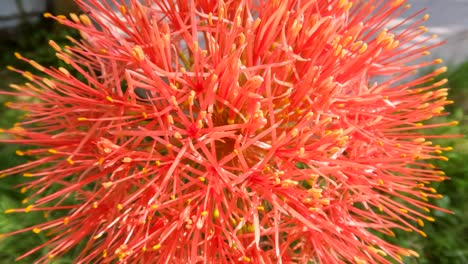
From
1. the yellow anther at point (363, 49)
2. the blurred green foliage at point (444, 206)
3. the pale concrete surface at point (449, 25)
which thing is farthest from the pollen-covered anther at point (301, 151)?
the pale concrete surface at point (449, 25)

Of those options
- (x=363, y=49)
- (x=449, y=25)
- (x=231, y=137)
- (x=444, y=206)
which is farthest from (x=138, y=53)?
(x=449, y=25)

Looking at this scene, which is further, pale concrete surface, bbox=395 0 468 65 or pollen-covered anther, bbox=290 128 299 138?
pale concrete surface, bbox=395 0 468 65

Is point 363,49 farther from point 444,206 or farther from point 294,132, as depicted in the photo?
point 444,206

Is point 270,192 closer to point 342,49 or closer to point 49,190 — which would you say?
point 342,49

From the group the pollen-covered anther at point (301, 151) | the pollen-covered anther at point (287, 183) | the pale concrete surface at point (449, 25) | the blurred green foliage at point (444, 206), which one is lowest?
the blurred green foliage at point (444, 206)

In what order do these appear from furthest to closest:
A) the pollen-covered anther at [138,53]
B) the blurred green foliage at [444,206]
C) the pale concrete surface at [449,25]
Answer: the pale concrete surface at [449,25]
the blurred green foliage at [444,206]
the pollen-covered anther at [138,53]

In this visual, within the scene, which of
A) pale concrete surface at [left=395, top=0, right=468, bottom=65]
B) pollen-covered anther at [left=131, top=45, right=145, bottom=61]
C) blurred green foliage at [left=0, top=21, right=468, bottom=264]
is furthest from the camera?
pale concrete surface at [left=395, top=0, right=468, bottom=65]

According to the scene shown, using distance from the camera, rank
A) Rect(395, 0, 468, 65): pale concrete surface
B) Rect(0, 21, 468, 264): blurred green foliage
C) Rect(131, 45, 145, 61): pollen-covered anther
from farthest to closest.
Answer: Rect(395, 0, 468, 65): pale concrete surface → Rect(0, 21, 468, 264): blurred green foliage → Rect(131, 45, 145, 61): pollen-covered anther

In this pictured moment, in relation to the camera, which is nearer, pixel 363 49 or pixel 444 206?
pixel 363 49

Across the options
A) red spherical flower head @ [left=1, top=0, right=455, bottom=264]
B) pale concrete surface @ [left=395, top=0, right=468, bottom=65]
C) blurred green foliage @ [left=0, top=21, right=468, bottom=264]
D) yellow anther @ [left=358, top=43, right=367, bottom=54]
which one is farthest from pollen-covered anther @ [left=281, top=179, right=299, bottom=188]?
pale concrete surface @ [left=395, top=0, right=468, bottom=65]

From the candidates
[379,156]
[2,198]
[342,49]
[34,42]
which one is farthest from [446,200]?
[34,42]

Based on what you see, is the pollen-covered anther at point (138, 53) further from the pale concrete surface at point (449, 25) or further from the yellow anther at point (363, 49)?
the pale concrete surface at point (449, 25)

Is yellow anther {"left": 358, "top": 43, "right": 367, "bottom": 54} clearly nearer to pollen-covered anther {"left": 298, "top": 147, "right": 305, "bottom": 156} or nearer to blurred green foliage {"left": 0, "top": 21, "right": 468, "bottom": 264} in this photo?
pollen-covered anther {"left": 298, "top": 147, "right": 305, "bottom": 156}

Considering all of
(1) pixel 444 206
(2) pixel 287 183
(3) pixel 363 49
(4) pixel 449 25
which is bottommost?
(1) pixel 444 206
